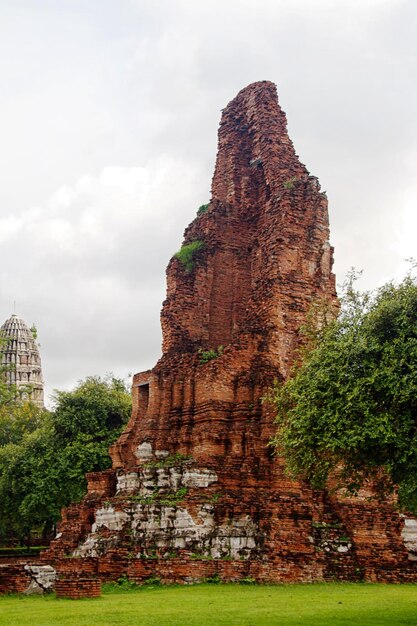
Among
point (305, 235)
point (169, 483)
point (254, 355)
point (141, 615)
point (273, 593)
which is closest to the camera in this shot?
point (141, 615)

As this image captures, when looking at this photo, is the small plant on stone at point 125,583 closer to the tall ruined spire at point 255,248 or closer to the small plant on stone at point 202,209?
the tall ruined spire at point 255,248

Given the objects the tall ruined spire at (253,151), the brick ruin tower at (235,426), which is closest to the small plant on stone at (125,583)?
the brick ruin tower at (235,426)

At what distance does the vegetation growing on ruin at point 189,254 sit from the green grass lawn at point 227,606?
11435 millimetres

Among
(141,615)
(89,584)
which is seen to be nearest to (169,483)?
(89,584)

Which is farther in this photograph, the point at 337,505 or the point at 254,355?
the point at 254,355

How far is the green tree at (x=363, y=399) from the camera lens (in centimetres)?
1388

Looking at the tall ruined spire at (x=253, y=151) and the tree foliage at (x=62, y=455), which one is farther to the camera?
the tree foliage at (x=62, y=455)

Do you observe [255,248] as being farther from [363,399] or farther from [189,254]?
[363,399]

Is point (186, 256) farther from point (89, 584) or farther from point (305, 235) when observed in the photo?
point (89, 584)

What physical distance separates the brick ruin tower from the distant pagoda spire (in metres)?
72.6

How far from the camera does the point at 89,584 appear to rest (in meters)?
16.0

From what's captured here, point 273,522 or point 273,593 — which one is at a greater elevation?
point 273,522

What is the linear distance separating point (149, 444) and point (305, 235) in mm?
8027

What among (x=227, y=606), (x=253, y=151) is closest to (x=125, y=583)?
(x=227, y=606)
